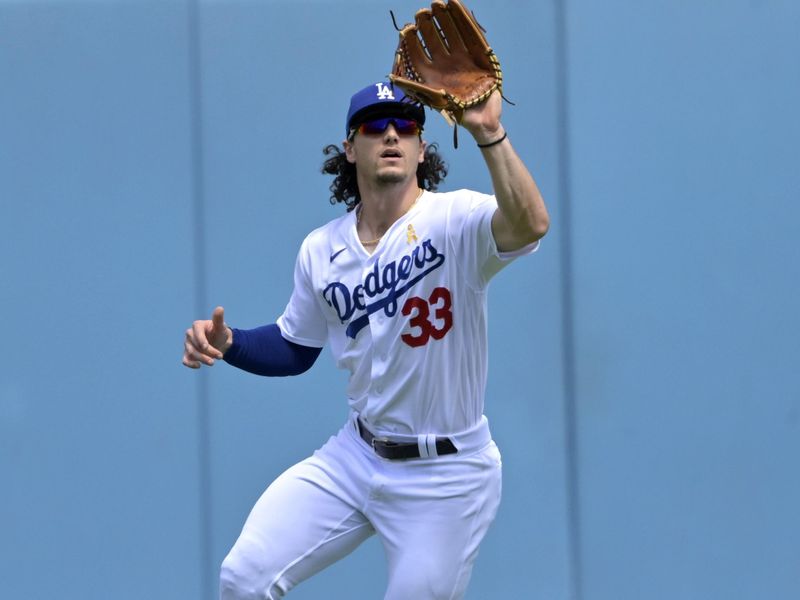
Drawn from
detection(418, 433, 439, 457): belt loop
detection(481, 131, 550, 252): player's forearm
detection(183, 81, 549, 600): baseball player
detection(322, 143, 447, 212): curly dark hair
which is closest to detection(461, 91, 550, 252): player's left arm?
detection(481, 131, 550, 252): player's forearm

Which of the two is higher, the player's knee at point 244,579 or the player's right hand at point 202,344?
the player's right hand at point 202,344

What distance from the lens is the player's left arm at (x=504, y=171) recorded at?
322 centimetres

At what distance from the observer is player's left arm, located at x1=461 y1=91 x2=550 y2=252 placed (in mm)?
3221

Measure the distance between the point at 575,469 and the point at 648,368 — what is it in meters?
0.44

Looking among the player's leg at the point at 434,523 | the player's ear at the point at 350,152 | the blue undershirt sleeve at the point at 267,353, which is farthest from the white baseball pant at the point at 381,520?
the player's ear at the point at 350,152

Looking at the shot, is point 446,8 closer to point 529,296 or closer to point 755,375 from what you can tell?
point 529,296

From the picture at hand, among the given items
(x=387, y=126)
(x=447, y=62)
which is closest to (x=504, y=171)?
(x=447, y=62)

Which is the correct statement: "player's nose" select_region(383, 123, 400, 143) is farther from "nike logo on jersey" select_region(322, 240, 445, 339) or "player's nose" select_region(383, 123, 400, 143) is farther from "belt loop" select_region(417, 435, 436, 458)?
"belt loop" select_region(417, 435, 436, 458)

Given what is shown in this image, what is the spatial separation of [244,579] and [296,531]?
192 millimetres

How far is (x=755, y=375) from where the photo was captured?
4938 millimetres

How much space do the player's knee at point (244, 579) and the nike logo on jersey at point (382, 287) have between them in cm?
68

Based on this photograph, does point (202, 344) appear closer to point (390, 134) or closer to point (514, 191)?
point (390, 134)

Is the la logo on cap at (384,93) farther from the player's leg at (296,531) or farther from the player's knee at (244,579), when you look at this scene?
the player's knee at (244,579)

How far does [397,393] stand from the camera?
3.70 meters
